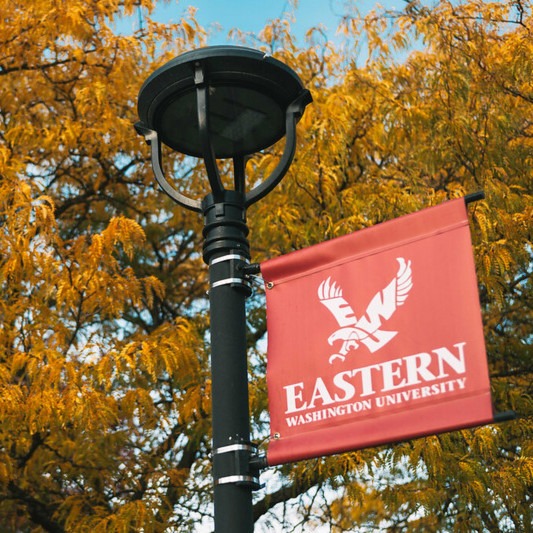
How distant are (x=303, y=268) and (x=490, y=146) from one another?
4612 mm

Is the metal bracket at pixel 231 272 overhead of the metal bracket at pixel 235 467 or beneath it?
overhead

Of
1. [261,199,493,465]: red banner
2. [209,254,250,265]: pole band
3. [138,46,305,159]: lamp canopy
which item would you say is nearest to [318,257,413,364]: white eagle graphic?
[261,199,493,465]: red banner

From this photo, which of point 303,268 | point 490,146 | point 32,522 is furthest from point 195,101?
point 32,522

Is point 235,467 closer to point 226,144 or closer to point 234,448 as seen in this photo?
point 234,448

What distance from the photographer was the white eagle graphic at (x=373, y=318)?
147 inches

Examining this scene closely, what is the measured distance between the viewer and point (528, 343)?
874cm

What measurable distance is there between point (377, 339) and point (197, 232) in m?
6.74

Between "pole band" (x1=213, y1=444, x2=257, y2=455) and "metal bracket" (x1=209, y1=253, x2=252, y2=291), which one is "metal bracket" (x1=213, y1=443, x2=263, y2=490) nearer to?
"pole band" (x1=213, y1=444, x2=257, y2=455)

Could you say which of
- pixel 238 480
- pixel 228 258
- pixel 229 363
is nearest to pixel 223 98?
pixel 228 258

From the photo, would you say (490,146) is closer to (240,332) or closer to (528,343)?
(528,343)

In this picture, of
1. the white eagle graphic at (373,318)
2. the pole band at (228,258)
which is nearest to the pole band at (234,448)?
the white eagle graphic at (373,318)

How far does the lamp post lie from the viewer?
4.02m

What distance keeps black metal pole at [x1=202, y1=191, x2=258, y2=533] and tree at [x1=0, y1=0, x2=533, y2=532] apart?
2516 mm

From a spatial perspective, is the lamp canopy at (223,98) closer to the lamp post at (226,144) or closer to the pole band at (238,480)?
the lamp post at (226,144)
